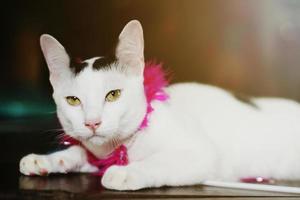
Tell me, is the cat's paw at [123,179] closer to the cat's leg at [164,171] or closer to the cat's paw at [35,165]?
the cat's leg at [164,171]

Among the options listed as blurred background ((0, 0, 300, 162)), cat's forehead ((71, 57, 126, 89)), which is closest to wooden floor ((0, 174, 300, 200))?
cat's forehead ((71, 57, 126, 89))

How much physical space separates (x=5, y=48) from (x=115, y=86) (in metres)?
0.80

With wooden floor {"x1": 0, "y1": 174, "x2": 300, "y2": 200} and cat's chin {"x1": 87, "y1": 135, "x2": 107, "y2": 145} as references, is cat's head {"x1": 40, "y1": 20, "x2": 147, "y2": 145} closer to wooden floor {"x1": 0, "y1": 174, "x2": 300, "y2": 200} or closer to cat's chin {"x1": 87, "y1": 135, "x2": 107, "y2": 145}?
cat's chin {"x1": 87, "y1": 135, "x2": 107, "y2": 145}

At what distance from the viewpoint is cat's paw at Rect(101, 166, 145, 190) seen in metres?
0.96

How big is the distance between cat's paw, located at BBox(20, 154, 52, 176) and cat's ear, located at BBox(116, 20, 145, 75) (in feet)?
1.01

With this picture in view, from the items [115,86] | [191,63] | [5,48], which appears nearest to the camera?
[115,86]

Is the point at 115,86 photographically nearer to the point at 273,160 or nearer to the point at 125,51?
the point at 125,51

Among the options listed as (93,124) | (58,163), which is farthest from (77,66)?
(58,163)

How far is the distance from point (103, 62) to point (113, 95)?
0.08 m

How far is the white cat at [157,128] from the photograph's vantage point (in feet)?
3.31

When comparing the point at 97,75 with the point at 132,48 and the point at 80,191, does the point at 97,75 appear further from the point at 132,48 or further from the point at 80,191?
the point at 80,191

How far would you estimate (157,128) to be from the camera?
1.11 metres

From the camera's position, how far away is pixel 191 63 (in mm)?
1807

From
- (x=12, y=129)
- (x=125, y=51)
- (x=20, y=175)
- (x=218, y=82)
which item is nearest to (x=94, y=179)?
(x=20, y=175)
